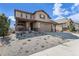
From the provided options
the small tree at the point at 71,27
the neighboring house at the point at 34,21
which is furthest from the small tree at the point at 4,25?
the small tree at the point at 71,27

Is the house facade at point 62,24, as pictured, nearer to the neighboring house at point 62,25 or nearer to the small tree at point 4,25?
the neighboring house at point 62,25

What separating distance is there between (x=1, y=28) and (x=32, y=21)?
1.40 feet

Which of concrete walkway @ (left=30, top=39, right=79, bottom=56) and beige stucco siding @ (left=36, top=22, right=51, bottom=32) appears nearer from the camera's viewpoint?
concrete walkway @ (left=30, top=39, right=79, bottom=56)

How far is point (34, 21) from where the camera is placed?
2309 millimetres

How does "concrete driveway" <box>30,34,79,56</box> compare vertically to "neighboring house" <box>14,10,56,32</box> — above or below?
below

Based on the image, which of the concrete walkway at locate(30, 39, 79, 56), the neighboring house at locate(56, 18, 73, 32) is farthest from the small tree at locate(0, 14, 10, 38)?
the neighboring house at locate(56, 18, 73, 32)

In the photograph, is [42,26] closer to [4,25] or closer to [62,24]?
[62,24]

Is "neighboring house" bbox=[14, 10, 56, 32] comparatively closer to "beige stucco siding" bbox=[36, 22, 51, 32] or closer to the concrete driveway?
"beige stucco siding" bbox=[36, 22, 51, 32]

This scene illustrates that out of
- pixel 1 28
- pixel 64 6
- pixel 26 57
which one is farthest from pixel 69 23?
pixel 1 28

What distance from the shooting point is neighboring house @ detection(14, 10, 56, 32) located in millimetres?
2266

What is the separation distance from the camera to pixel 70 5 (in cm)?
222

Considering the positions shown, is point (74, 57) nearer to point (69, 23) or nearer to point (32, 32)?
point (69, 23)

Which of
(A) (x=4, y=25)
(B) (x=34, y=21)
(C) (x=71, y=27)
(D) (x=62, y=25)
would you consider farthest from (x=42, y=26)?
(A) (x=4, y=25)

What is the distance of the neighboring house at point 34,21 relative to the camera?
7.43 ft
